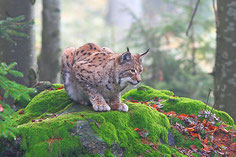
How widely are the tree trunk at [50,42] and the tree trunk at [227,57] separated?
498 cm

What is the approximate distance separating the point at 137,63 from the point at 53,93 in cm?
213

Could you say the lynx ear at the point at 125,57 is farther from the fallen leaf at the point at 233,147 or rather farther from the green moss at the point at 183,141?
the fallen leaf at the point at 233,147

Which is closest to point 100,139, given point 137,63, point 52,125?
point 52,125

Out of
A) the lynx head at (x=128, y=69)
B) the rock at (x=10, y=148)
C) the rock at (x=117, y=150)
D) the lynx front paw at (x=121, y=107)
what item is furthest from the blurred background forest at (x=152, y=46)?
the rock at (x=10, y=148)

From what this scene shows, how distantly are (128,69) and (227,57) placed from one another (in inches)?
133

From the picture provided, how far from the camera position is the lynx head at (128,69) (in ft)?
17.8

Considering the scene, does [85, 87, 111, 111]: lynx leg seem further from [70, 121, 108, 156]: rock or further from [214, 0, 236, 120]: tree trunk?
[214, 0, 236, 120]: tree trunk

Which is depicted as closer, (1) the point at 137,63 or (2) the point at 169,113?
(1) the point at 137,63

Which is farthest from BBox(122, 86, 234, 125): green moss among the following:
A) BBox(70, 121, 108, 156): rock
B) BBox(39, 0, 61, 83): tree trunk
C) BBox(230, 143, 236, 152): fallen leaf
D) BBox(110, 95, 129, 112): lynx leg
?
BBox(39, 0, 61, 83): tree trunk

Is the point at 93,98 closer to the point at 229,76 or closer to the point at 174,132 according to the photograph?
the point at 174,132

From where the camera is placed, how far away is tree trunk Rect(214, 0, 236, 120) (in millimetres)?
7789

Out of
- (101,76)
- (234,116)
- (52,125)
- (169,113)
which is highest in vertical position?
(101,76)

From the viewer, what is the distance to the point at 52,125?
488cm

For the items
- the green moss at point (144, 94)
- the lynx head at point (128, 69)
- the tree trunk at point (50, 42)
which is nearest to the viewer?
the lynx head at point (128, 69)
